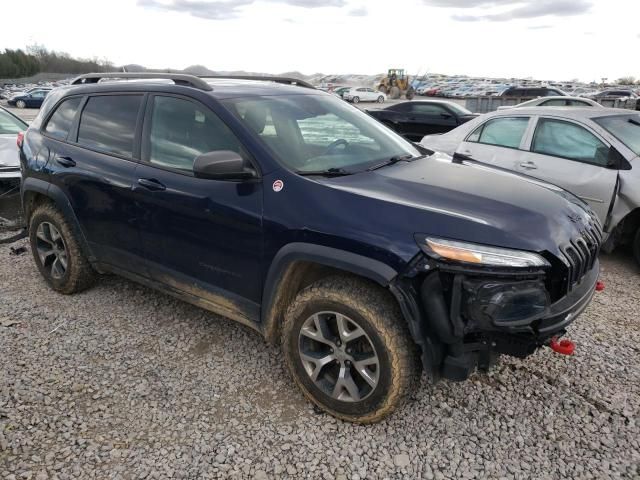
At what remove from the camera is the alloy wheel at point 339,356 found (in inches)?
102

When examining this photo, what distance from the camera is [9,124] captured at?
24.2ft

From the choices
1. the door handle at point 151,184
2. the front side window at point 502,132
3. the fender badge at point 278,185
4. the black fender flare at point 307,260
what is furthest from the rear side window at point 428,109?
the black fender flare at point 307,260

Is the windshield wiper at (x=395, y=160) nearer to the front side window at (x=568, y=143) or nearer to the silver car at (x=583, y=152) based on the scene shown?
the silver car at (x=583, y=152)

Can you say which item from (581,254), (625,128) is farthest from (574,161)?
(581,254)

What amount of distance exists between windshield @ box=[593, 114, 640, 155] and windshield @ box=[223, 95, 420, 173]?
8.97ft

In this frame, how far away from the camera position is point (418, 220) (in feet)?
7.80

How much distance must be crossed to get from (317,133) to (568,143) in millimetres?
3440

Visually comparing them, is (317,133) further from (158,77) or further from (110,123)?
(110,123)

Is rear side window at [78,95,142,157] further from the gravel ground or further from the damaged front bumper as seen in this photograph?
the damaged front bumper

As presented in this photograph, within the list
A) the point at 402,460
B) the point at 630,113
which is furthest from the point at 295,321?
the point at 630,113

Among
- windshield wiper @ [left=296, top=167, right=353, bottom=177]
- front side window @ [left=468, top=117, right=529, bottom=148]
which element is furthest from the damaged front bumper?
front side window @ [left=468, top=117, right=529, bottom=148]

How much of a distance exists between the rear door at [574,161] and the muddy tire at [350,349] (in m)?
3.40

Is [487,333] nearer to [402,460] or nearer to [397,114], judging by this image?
[402,460]

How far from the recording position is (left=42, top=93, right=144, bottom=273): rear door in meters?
3.46
